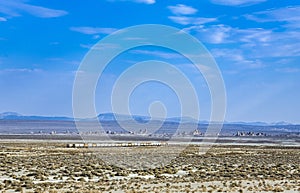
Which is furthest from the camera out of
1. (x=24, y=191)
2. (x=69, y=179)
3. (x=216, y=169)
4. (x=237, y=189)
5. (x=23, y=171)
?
(x=216, y=169)

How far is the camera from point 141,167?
4203 centimetres

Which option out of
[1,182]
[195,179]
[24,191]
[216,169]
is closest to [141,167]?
[216,169]

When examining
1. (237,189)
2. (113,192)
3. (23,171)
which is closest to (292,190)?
(237,189)

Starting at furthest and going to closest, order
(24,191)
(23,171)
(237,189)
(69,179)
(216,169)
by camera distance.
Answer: (216,169) → (23,171) → (69,179) → (237,189) → (24,191)

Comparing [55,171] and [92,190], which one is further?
[55,171]

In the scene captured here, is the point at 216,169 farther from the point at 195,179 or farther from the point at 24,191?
the point at 24,191

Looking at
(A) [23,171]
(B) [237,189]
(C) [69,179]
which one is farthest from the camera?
(A) [23,171]

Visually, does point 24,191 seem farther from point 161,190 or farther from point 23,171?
point 23,171

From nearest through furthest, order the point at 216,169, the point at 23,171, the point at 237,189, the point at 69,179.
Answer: the point at 237,189 < the point at 69,179 < the point at 23,171 < the point at 216,169

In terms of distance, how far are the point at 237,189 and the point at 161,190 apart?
4355mm

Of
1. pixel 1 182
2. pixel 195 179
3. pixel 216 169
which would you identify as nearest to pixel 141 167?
pixel 216 169

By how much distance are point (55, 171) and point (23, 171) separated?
7.41 ft

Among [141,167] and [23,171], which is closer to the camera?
[23,171]

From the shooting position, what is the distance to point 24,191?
26000 mm
